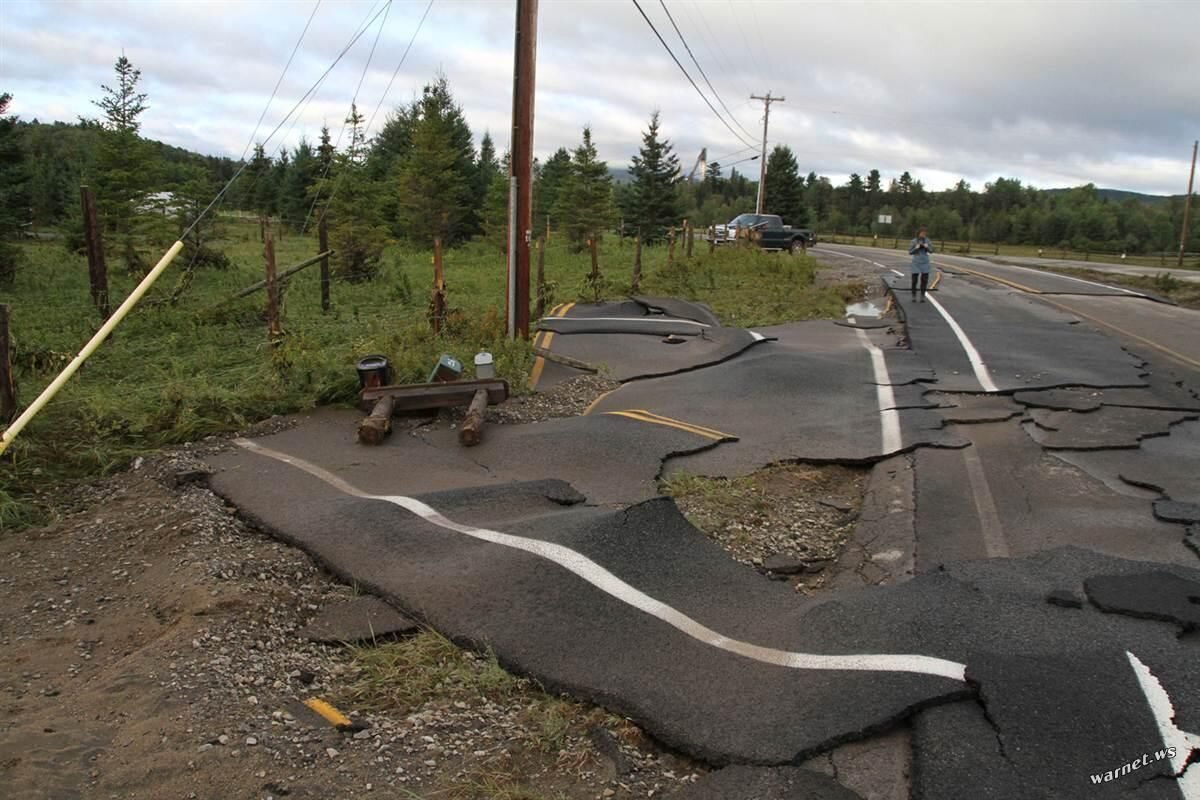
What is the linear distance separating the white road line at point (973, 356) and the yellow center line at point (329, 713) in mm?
8696

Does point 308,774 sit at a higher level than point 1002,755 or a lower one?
lower

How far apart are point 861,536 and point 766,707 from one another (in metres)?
2.76

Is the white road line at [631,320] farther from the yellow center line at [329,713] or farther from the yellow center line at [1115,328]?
the yellow center line at [329,713]

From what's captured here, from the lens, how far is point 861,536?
6.19 metres

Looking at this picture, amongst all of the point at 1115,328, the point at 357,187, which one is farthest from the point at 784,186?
the point at 1115,328

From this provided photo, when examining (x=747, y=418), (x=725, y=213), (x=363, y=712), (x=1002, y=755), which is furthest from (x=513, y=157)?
(x=725, y=213)

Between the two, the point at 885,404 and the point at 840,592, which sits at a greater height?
the point at 885,404

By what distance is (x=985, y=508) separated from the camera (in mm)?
6484

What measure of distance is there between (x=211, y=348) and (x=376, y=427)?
4.69 metres

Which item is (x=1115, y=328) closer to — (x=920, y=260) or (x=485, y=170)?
(x=920, y=260)

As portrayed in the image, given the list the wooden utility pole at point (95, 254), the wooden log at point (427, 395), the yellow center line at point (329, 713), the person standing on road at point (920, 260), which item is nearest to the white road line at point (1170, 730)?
the yellow center line at point (329, 713)

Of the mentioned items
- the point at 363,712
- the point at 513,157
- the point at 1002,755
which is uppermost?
the point at 513,157

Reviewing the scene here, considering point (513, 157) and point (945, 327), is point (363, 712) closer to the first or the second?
point (513, 157)

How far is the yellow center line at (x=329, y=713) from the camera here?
3746mm
